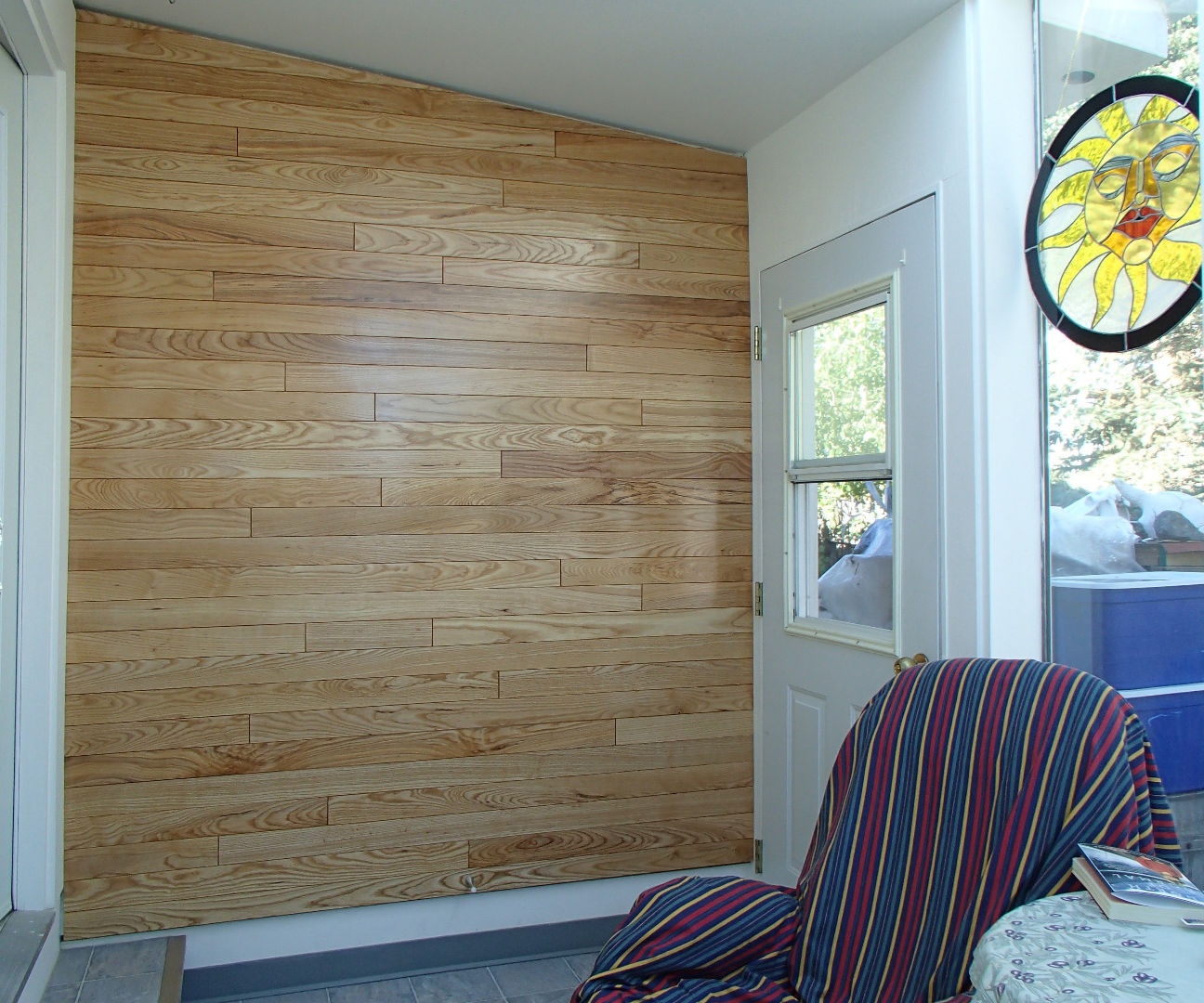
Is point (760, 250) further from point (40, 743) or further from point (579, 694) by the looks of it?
point (40, 743)

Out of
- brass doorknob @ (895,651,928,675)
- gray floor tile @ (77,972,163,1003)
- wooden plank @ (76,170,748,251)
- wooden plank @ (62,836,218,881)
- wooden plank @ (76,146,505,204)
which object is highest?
wooden plank @ (76,146,505,204)

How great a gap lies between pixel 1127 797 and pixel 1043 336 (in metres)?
1.06

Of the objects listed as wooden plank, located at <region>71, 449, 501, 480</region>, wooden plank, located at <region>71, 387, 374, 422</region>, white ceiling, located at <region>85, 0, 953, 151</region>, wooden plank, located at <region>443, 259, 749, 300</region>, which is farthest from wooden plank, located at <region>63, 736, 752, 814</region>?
white ceiling, located at <region>85, 0, 953, 151</region>

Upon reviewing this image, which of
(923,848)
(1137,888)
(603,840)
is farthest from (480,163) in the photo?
(1137,888)

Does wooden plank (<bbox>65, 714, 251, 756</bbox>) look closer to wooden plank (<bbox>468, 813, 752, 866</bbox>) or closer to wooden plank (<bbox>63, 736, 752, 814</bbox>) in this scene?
wooden plank (<bbox>63, 736, 752, 814</bbox>)

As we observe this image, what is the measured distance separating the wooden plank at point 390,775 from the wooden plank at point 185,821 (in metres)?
0.01

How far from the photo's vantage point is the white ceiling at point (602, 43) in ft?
7.77

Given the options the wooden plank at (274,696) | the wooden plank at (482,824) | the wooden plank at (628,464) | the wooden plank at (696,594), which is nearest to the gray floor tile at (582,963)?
the wooden plank at (482,824)

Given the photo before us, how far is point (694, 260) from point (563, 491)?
81cm

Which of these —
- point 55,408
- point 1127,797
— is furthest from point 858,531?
point 55,408

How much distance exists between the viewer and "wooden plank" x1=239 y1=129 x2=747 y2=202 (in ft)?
9.02

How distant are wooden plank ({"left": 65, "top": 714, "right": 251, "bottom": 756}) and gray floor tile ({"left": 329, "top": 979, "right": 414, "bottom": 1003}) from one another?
70 centimetres

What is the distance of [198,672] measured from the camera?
2.65 meters

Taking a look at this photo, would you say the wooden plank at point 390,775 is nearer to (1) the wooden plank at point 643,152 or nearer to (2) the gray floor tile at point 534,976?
(2) the gray floor tile at point 534,976
